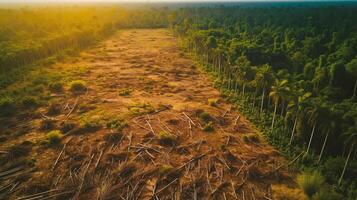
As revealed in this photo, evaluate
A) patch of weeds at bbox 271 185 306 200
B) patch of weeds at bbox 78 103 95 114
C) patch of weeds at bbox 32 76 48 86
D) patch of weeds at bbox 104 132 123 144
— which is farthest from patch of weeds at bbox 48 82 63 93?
patch of weeds at bbox 271 185 306 200

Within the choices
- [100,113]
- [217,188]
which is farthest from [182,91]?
[217,188]

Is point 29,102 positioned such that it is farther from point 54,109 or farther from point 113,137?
point 113,137

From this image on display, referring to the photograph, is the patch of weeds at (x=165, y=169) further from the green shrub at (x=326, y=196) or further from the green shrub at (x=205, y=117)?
the green shrub at (x=326, y=196)

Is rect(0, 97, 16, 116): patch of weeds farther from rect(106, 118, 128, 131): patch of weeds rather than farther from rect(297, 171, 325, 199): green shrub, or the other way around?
rect(297, 171, 325, 199): green shrub

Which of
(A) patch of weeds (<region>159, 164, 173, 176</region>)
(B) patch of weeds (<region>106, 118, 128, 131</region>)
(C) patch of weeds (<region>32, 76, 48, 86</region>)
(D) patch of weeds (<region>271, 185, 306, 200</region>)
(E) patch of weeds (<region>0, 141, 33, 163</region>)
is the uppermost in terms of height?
(E) patch of weeds (<region>0, 141, 33, 163</region>)

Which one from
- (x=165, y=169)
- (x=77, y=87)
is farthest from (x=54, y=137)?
(x=77, y=87)

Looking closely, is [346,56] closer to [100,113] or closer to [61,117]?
[100,113]
